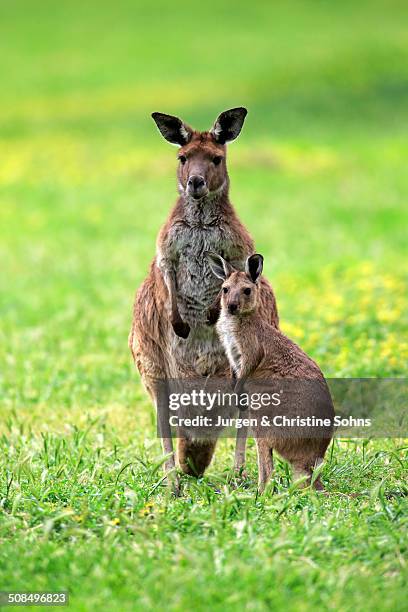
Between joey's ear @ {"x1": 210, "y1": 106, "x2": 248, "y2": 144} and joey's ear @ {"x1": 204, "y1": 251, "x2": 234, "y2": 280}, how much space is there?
750 mm

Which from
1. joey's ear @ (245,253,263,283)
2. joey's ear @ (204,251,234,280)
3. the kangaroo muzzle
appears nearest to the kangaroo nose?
the kangaroo muzzle

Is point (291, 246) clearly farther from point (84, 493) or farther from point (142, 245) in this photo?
point (84, 493)

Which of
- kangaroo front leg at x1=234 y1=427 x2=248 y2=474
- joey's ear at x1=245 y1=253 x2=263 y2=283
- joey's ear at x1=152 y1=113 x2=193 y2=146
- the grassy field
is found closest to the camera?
the grassy field

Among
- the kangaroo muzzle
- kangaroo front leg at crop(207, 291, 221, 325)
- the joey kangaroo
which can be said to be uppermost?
the kangaroo muzzle

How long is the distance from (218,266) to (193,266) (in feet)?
0.69

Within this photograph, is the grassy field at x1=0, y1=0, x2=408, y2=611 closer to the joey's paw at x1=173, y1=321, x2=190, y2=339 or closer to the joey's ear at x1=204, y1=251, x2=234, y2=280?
the joey's paw at x1=173, y1=321, x2=190, y2=339

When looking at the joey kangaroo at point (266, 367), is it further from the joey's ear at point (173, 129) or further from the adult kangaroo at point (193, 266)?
the joey's ear at point (173, 129)

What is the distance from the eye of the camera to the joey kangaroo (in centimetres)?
605

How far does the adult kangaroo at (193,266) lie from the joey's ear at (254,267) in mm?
203

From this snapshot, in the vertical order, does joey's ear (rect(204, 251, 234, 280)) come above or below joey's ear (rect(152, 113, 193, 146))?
below

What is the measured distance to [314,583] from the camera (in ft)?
15.2

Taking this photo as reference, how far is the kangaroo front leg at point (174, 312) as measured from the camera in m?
6.45

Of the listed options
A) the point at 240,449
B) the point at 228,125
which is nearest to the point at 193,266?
the point at 228,125

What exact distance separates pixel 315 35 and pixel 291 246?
23713 mm
